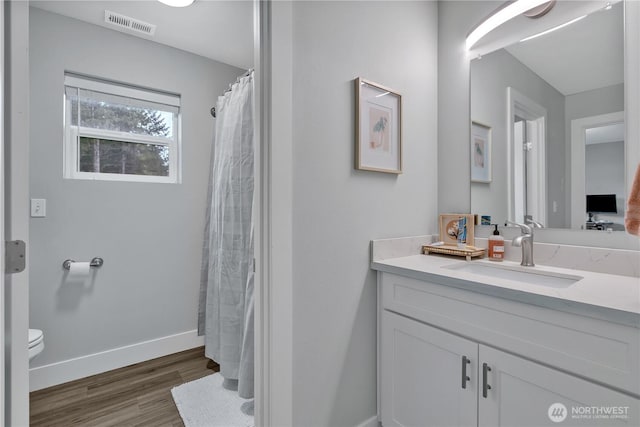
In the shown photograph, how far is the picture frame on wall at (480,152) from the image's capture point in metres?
1.64

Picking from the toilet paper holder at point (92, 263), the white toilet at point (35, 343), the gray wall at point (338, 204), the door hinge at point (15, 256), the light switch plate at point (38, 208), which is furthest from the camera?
the toilet paper holder at point (92, 263)

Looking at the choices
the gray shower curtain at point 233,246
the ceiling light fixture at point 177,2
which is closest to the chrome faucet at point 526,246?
the gray shower curtain at point 233,246

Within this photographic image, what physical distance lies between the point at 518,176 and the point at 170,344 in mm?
2626

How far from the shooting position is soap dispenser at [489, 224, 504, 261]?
1.50 metres

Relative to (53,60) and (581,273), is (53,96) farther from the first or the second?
(581,273)

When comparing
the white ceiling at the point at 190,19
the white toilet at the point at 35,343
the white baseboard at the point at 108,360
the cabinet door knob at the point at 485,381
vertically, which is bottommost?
the white baseboard at the point at 108,360

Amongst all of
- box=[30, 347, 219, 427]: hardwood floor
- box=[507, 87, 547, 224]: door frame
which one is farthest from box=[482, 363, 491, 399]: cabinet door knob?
box=[30, 347, 219, 427]: hardwood floor

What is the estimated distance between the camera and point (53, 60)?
1948 mm

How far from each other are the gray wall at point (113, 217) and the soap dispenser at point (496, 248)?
2.12 meters

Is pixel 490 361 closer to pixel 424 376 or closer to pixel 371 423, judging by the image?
pixel 424 376

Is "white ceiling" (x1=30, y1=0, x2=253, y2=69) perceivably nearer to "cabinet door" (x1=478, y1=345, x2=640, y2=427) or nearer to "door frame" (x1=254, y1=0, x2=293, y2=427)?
"door frame" (x1=254, y1=0, x2=293, y2=427)

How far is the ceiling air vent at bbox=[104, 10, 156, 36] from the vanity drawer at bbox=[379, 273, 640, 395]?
2379 mm

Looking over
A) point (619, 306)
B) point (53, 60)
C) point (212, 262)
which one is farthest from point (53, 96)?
point (619, 306)

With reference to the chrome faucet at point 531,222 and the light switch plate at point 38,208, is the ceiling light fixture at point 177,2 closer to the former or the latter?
the light switch plate at point 38,208
